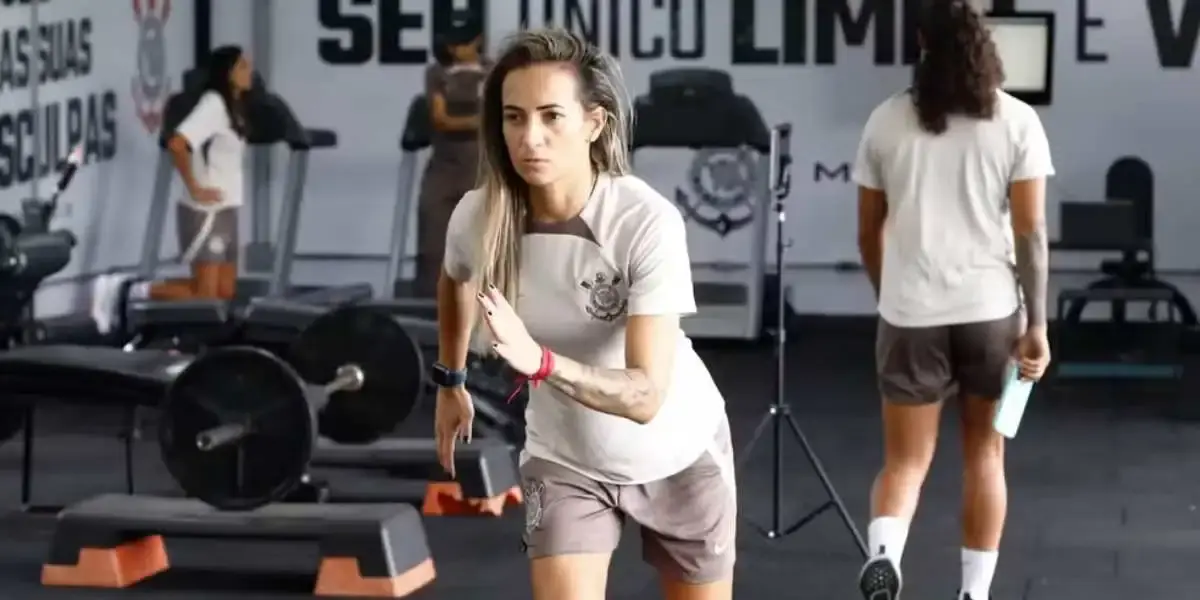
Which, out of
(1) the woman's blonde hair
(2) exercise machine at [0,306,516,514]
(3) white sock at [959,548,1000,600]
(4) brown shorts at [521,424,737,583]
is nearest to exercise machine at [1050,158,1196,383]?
(2) exercise machine at [0,306,516,514]

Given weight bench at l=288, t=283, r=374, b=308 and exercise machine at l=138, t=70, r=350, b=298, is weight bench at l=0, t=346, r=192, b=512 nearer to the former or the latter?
weight bench at l=288, t=283, r=374, b=308

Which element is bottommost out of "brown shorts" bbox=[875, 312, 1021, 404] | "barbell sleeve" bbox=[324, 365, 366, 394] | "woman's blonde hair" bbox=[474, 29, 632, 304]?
"barbell sleeve" bbox=[324, 365, 366, 394]

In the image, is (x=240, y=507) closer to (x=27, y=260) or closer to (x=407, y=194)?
(x=27, y=260)

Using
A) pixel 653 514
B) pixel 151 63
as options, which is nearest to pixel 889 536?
pixel 653 514

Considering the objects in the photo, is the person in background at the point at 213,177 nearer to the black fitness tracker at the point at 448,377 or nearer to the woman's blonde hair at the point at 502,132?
the black fitness tracker at the point at 448,377

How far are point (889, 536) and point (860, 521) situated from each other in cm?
153

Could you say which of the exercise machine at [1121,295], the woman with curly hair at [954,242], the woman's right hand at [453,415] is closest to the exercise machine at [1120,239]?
the exercise machine at [1121,295]

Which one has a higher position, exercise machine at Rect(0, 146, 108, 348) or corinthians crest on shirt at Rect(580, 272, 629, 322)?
corinthians crest on shirt at Rect(580, 272, 629, 322)

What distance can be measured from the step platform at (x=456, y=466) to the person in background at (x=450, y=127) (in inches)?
96.3

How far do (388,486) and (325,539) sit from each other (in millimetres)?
1406

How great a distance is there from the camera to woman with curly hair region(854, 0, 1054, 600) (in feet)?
12.7

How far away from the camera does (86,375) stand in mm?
5301

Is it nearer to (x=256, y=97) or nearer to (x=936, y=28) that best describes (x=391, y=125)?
(x=256, y=97)

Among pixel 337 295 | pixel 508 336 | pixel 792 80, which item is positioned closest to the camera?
pixel 508 336
